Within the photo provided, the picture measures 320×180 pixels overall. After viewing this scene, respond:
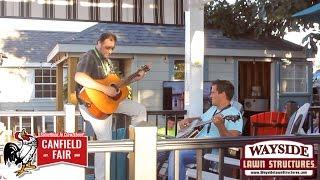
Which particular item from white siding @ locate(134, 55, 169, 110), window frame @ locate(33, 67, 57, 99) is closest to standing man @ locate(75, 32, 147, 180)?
white siding @ locate(134, 55, 169, 110)

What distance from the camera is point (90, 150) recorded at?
2.05 meters

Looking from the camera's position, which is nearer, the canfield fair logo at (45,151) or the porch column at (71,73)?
the canfield fair logo at (45,151)

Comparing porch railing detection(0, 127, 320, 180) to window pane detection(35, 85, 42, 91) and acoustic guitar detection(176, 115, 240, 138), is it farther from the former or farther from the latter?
window pane detection(35, 85, 42, 91)

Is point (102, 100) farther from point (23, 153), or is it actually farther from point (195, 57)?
point (23, 153)

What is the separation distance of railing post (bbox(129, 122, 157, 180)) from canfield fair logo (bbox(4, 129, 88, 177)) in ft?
0.78

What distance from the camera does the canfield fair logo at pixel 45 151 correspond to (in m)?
2.00

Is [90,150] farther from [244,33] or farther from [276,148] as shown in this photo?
[244,33]

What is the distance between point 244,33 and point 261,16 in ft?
7.75

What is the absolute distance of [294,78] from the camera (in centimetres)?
1196

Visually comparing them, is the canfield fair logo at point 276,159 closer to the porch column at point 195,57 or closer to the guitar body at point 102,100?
the porch column at point 195,57

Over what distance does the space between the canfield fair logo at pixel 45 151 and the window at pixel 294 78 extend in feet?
33.9

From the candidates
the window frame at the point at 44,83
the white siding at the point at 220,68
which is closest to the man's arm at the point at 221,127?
the white siding at the point at 220,68

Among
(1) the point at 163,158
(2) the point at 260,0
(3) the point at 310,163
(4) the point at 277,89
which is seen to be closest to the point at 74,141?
(3) the point at 310,163

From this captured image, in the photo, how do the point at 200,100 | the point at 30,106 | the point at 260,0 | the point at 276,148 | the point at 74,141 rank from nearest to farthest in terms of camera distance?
the point at 74,141 < the point at 276,148 < the point at 200,100 < the point at 260,0 < the point at 30,106
